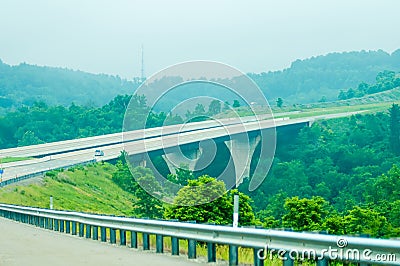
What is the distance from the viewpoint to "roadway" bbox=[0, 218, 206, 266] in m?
12.5

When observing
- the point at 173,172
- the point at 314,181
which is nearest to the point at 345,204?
the point at 314,181

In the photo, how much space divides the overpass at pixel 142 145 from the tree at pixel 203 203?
3.91 feet

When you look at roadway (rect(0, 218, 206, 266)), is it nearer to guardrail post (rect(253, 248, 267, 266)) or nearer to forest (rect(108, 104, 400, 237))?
guardrail post (rect(253, 248, 267, 266))

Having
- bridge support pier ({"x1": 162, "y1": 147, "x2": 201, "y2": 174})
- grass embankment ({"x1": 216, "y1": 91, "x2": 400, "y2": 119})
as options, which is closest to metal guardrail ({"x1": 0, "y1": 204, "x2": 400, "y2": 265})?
bridge support pier ({"x1": 162, "y1": 147, "x2": 201, "y2": 174})

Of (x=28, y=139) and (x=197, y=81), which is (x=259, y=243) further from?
(x=28, y=139)

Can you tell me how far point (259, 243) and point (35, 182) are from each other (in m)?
50.3

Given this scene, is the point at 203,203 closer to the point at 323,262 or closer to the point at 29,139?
the point at 323,262

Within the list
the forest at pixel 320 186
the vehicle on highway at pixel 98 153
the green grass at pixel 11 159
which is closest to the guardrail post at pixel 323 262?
the forest at pixel 320 186

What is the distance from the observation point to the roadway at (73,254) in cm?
1248

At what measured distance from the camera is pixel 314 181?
11125cm

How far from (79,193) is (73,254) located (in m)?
47.8

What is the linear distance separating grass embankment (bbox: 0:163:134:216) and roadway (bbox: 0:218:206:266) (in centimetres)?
2857

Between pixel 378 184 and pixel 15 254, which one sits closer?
A: pixel 15 254

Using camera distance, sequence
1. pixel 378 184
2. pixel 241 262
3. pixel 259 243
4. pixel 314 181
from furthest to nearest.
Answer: pixel 314 181 < pixel 378 184 < pixel 241 262 < pixel 259 243
